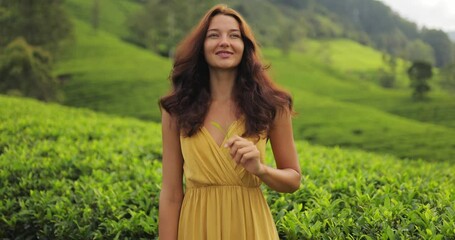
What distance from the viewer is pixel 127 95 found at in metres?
34.1

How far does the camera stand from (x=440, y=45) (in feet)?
349

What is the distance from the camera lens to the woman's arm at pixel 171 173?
2.32 m

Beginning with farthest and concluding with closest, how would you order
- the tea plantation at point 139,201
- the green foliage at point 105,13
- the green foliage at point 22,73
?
the green foliage at point 105,13
the green foliage at point 22,73
the tea plantation at point 139,201

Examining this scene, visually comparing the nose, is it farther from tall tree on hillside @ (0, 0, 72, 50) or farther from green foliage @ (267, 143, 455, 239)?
tall tree on hillside @ (0, 0, 72, 50)

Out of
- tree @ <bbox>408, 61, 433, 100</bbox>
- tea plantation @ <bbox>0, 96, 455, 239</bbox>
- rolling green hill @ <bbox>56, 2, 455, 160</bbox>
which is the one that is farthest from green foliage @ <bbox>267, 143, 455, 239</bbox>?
tree @ <bbox>408, 61, 433, 100</bbox>

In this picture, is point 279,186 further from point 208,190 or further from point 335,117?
point 335,117

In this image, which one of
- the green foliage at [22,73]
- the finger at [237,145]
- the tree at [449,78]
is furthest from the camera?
the tree at [449,78]

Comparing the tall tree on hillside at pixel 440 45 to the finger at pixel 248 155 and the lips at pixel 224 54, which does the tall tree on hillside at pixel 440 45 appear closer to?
the lips at pixel 224 54

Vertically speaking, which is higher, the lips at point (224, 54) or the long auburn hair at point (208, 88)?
the lips at point (224, 54)

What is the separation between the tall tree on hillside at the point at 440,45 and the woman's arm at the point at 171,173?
105554 millimetres

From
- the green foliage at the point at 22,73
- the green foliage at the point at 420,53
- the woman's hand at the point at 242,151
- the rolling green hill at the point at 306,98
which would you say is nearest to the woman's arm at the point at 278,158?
the woman's hand at the point at 242,151

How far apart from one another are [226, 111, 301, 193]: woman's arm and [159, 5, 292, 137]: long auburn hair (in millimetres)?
55

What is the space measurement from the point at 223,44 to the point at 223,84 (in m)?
0.20

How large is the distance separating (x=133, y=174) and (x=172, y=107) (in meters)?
2.94
